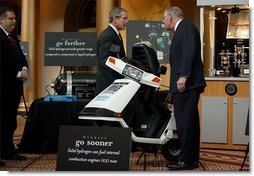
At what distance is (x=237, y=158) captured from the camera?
4816mm

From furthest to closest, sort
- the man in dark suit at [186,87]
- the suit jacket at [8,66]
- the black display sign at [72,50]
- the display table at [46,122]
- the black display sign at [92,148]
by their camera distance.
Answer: the black display sign at [72,50] < the display table at [46,122] < the suit jacket at [8,66] < the man in dark suit at [186,87] < the black display sign at [92,148]

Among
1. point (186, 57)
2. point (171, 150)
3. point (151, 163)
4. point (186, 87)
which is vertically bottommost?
point (151, 163)

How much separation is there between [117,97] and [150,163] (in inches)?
32.4

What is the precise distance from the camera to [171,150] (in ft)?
14.0

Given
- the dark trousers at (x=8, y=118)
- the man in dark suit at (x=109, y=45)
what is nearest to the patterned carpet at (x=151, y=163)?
the dark trousers at (x=8, y=118)

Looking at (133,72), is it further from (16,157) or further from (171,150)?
(16,157)

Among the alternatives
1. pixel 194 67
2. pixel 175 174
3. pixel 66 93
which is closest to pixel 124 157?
pixel 175 174

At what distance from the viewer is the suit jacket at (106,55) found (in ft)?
14.5

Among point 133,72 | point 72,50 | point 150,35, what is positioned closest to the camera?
point 133,72

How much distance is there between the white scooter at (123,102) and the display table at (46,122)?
790 millimetres

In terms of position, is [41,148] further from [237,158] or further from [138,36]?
[138,36]

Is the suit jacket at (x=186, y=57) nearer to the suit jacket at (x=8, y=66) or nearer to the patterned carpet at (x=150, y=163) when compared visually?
the patterned carpet at (x=150, y=163)

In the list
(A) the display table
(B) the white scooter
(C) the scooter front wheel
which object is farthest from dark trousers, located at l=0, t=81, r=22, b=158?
(C) the scooter front wheel

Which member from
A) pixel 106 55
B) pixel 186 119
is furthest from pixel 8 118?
pixel 186 119
